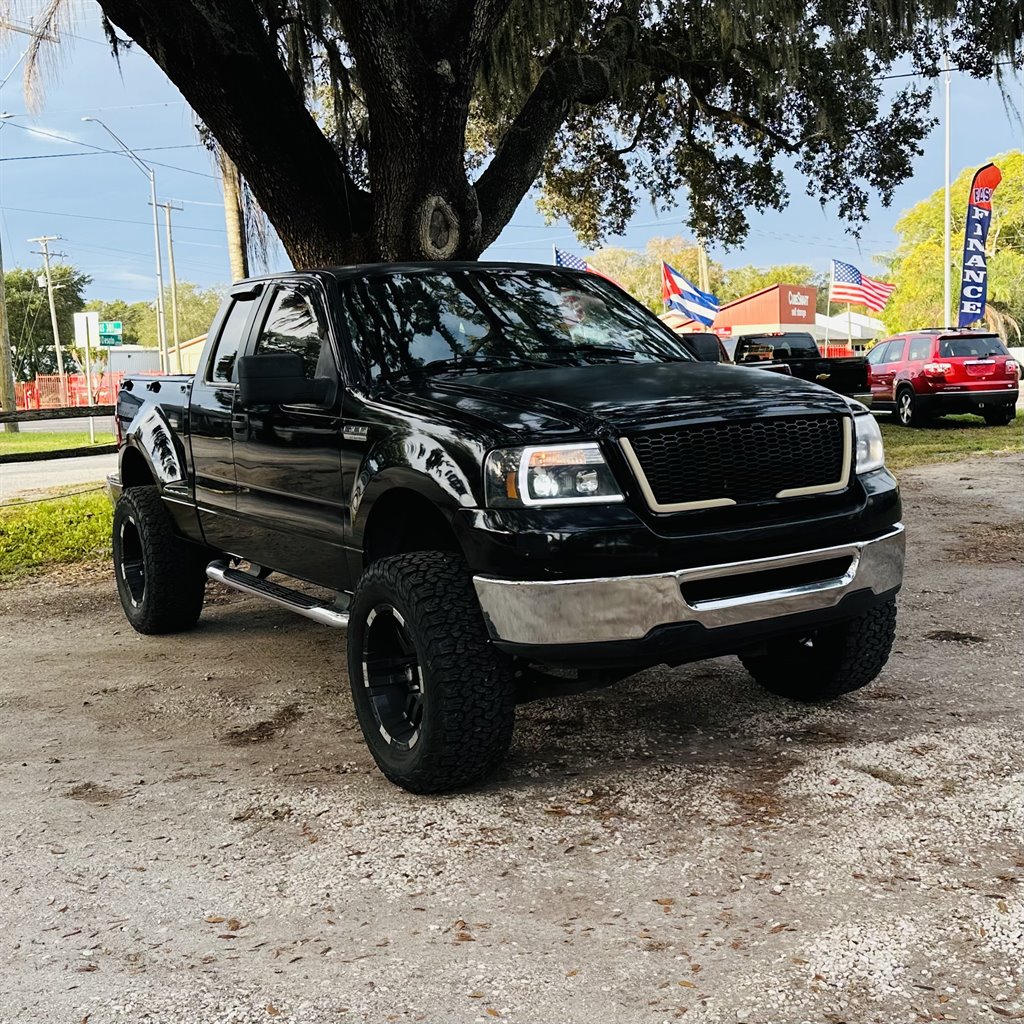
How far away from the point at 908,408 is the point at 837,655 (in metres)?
16.7

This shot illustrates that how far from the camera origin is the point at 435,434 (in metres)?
4.18

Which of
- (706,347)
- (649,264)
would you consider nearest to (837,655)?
(706,347)

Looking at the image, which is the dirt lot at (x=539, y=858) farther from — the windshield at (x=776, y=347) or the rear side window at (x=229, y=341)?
the windshield at (x=776, y=347)

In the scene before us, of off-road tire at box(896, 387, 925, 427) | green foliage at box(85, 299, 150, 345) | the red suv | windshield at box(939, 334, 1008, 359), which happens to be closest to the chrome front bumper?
the red suv

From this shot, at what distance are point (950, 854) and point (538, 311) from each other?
2780 mm

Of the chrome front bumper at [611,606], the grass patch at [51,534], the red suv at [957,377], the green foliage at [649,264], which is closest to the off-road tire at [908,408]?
the red suv at [957,377]

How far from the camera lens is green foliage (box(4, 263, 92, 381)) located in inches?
3140

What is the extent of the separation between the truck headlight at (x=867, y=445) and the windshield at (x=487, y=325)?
995 millimetres

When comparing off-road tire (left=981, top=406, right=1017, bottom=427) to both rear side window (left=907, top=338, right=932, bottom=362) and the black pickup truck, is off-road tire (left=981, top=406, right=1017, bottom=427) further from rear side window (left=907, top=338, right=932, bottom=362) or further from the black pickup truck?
the black pickup truck

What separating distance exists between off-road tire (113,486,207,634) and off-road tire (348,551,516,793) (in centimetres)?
274

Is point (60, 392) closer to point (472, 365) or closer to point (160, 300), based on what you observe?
point (160, 300)

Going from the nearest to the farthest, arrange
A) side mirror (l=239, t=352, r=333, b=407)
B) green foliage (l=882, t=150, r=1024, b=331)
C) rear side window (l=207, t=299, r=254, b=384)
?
1. side mirror (l=239, t=352, r=333, b=407)
2. rear side window (l=207, t=299, r=254, b=384)
3. green foliage (l=882, t=150, r=1024, b=331)

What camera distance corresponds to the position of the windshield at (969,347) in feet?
64.5

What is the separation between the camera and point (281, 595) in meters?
5.42
